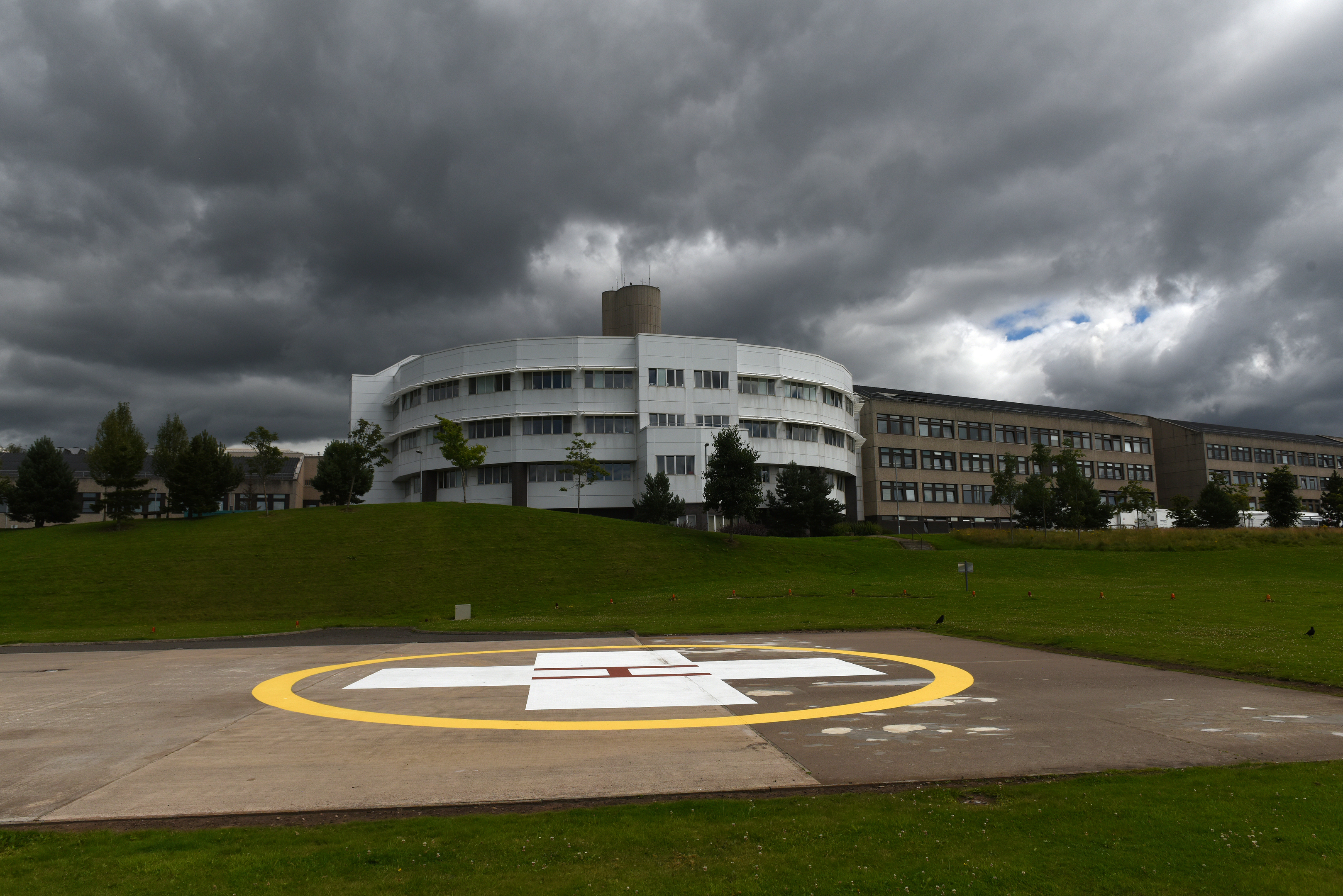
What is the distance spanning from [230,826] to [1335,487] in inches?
5066

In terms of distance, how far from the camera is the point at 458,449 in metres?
71.1

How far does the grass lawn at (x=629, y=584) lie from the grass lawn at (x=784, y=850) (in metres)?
9.94

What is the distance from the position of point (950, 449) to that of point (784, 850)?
3857 inches

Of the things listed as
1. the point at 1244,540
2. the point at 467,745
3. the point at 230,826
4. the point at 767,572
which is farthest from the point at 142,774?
the point at 1244,540

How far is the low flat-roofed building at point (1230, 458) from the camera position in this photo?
387 ft

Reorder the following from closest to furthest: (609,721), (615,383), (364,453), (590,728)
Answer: (590,728), (609,721), (615,383), (364,453)

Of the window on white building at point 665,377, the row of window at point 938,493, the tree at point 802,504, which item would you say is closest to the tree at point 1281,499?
the row of window at point 938,493

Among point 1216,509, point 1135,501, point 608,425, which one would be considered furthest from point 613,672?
point 1135,501

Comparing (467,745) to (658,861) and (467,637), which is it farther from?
(467,637)

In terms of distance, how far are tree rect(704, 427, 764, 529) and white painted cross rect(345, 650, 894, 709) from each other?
3540 centimetres

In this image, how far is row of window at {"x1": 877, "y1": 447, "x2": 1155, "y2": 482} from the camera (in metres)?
93.6

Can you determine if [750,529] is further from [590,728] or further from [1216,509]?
[1216,509]

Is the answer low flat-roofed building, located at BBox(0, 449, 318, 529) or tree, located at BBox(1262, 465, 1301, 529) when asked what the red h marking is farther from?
low flat-roofed building, located at BBox(0, 449, 318, 529)

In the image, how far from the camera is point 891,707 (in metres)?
12.0
